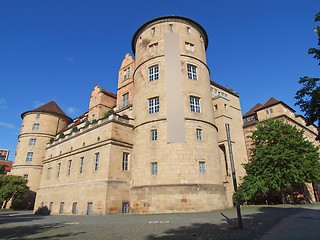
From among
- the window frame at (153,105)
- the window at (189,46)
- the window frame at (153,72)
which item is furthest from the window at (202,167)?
the window at (189,46)

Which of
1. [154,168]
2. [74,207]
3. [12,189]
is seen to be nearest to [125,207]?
[154,168]

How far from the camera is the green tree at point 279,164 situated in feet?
80.5

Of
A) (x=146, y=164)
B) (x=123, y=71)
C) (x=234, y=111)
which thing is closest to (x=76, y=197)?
(x=146, y=164)

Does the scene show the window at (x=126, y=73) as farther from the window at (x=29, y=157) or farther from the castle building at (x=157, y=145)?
the window at (x=29, y=157)

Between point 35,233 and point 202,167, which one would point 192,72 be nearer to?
point 202,167

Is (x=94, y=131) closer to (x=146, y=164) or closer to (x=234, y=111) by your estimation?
(x=146, y=164)

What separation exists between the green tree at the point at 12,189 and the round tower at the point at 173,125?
2778 centimetres

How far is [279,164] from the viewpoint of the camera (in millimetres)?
25453

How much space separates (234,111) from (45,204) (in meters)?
33.4

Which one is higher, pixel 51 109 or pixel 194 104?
pixel 51 109

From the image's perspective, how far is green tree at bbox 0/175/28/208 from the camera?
37312 millimetres

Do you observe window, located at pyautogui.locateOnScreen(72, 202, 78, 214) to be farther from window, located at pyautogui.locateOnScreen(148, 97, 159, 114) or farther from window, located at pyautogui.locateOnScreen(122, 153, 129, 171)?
window, located at pyautogui.locateOnScreen(148, 97, 159, 114)

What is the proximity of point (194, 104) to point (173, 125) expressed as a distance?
3709mm

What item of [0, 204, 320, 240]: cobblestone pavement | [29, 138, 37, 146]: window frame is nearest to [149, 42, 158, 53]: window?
[0, 204, 320, 240]: cobblestone pavement
